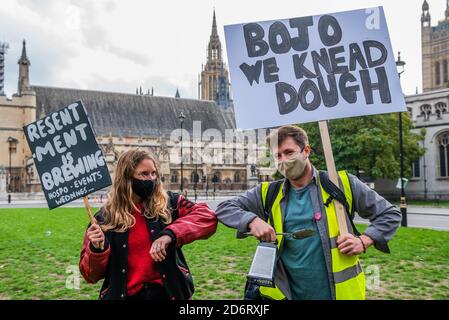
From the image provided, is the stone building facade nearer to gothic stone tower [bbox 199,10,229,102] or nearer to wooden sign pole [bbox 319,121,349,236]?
gothic stone tower [bbox 199,10,229,102]

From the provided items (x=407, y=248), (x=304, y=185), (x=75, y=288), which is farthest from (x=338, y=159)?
(x=304, y=185)

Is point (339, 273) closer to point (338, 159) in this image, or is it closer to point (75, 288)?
point (75, 288)

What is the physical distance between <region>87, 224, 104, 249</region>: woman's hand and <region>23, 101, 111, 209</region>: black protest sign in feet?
1.54

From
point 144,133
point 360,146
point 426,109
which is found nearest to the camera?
point 360,146

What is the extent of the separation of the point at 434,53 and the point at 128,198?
271 feet

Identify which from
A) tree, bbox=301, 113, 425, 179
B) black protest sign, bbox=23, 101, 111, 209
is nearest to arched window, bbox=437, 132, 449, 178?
tree, bbox=301, 113, 425, 179

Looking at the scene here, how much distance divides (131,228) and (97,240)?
0.89 ft

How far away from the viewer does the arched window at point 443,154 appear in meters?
37.8

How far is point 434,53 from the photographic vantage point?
→ 240 ft

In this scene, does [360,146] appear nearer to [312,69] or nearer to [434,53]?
[312,69]

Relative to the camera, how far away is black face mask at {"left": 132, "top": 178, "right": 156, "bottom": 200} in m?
2.91

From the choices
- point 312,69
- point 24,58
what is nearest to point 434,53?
point 24,58

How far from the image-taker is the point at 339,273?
264cm

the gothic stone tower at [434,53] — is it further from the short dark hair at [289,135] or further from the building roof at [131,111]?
the short dark hair at [289,135]
